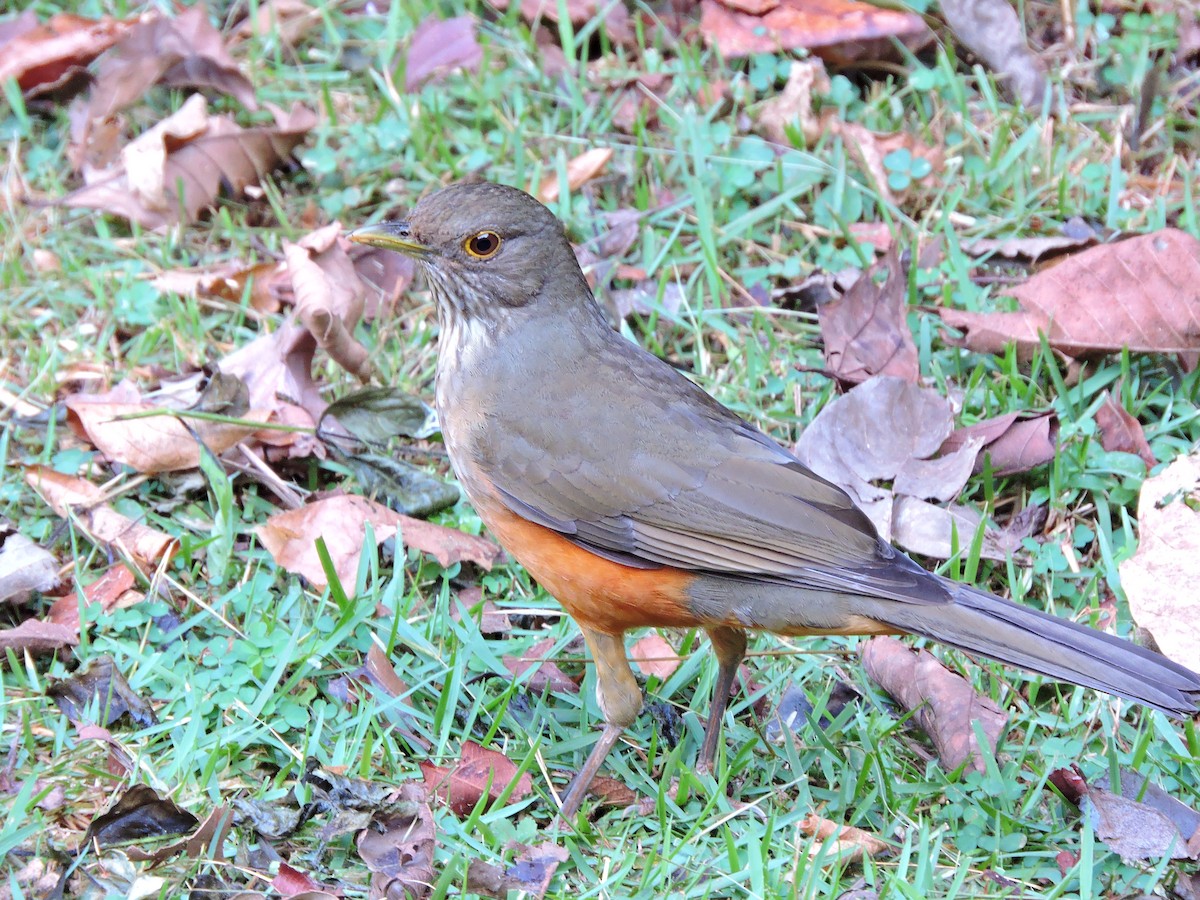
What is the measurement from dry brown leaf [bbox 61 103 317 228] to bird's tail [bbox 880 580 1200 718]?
4.62 meters

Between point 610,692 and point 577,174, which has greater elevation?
point 577,174

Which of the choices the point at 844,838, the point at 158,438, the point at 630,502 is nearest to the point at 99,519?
the point at 158,438

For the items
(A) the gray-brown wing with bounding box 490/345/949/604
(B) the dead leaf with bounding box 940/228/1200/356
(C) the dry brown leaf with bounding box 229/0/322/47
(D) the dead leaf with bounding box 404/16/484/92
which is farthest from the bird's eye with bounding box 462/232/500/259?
(C) the dry brown leaf with bounding box 229/0/322/47

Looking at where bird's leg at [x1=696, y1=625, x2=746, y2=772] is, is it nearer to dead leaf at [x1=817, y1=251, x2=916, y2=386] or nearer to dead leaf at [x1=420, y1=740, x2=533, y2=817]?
dead leaf at [x1=420, y1=740, x2=533, y2=817]

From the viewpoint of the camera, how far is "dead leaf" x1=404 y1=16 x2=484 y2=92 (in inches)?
313

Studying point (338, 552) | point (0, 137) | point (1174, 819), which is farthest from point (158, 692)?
point (0, 137)

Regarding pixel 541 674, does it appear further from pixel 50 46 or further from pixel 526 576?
pixel 50 46

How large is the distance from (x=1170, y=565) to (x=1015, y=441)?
2.86 ft

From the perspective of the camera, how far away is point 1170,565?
5168mm

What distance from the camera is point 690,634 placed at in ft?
17.9

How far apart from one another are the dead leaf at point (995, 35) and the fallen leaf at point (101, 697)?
5581 mm

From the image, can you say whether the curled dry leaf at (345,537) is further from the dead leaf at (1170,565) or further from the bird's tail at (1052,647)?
the dead leaf at (1170,565)

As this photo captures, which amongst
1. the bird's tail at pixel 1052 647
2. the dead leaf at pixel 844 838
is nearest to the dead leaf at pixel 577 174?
the bird's tail at pixel 1052 647

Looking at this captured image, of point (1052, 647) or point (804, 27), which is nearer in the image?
point (1052, 647)
